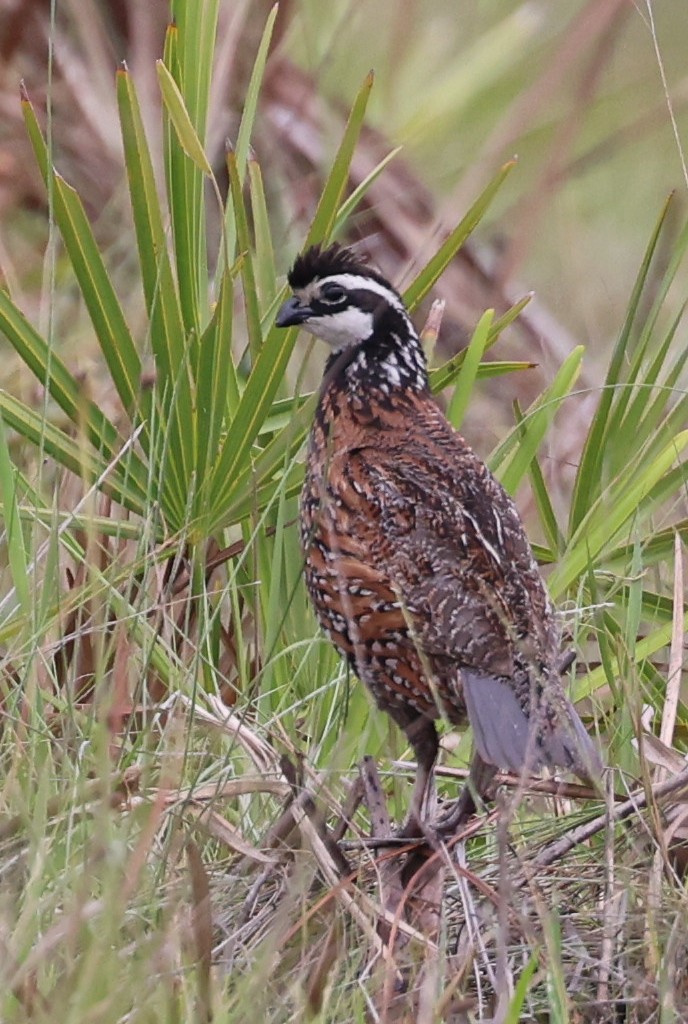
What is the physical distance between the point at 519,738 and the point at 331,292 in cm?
123

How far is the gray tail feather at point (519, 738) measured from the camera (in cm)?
271

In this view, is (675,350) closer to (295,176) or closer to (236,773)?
(295,176)

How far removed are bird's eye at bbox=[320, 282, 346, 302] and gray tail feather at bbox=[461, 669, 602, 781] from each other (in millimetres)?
1078

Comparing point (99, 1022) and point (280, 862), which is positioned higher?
point (99, 1022)

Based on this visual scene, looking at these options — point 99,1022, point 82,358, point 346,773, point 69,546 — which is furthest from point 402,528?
point 82,358

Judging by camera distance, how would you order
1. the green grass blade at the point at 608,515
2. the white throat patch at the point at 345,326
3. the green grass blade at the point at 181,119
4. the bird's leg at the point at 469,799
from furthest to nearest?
the white throat patch at the point at 345,326
the green grass blade at the point at 608,515
the green grass blade at the point at 181,119
the bird's leg at the point at 469,799

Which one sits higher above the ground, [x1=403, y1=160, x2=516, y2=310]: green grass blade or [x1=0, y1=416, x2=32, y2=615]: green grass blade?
[x1=403, y1=160, x2=516, y2=310]: green grass blade

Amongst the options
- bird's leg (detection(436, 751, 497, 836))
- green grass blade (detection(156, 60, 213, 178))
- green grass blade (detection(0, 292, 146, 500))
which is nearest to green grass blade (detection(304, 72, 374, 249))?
green grass blade (detection(156, 60, 213, 178))

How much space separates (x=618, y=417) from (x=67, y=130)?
2.78 metres

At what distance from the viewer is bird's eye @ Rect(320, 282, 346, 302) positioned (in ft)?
11.8

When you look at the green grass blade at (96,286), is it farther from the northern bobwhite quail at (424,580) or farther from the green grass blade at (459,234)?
the green grass blade at (459,234)

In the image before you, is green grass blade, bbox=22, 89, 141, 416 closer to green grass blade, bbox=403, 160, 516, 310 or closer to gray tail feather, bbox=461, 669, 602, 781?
green grass blade, bbox=403, 160, 516, 310

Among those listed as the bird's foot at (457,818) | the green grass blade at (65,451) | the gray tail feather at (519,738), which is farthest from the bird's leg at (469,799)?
the green grass blade at (65,451)

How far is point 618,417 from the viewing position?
3.55m
